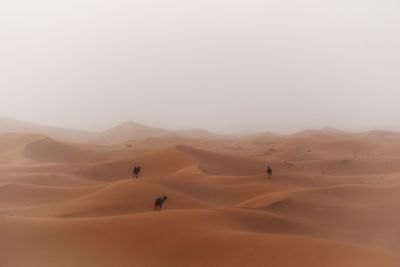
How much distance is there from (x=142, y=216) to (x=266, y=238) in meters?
3.19

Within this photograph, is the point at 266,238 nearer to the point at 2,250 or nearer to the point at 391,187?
the point at 2,250

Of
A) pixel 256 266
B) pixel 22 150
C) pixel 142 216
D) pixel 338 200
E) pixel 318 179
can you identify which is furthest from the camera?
pixel 22 150

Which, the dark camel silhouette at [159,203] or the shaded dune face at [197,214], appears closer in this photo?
the shaded dune face at [197,214]

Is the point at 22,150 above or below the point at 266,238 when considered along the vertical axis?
above

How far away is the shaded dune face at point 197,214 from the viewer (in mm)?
9234

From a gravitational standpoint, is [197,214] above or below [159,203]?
below

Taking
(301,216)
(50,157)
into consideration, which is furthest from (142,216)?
(50,157)

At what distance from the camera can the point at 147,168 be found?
25984 mm

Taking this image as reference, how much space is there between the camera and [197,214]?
11992mm

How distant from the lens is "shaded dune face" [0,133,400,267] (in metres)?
9.23

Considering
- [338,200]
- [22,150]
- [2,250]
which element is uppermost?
[22,150]

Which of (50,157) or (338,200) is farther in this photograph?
(50,157)

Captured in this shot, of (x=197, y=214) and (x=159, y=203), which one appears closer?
(x=197, y=214)

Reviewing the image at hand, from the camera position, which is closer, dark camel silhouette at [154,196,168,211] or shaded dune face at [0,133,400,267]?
shaded dune face at [0,133,400,267]
